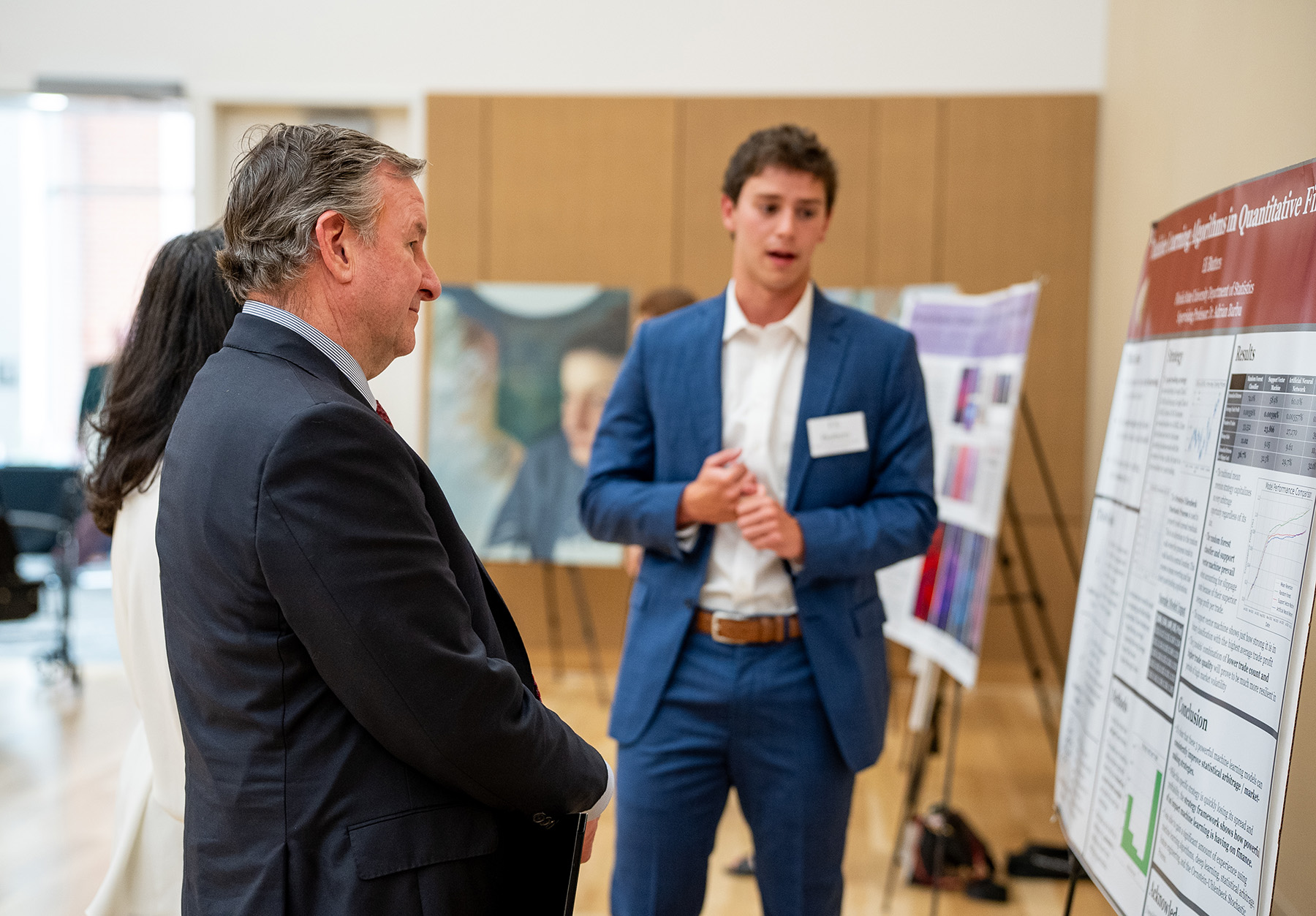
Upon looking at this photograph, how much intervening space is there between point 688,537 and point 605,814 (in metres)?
2.09

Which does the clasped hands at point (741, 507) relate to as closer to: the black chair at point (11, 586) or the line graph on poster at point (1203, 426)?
the line graph on poster at point (1203, 426)

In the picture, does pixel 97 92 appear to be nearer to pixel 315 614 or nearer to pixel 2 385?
pixel 2 385

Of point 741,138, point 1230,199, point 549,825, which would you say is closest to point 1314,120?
point 1230,199

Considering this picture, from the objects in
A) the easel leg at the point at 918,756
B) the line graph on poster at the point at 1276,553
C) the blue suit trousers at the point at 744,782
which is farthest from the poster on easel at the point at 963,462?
the line graph on poster at the point at 1276,553

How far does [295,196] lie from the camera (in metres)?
1.07

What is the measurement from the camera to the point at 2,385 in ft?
24.3

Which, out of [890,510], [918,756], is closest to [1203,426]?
[890,510]

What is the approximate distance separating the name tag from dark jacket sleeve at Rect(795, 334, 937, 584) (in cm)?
8

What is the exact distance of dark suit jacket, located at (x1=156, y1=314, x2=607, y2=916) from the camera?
3.13ft

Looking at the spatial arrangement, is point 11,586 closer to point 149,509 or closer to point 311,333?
point 149,509

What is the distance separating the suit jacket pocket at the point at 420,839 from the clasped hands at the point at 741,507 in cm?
81

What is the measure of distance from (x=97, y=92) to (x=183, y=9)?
0.65m

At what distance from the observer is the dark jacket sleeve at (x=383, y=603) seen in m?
0.94

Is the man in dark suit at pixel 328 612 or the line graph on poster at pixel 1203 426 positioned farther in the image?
the line graph on poster at pixel 1203 426
